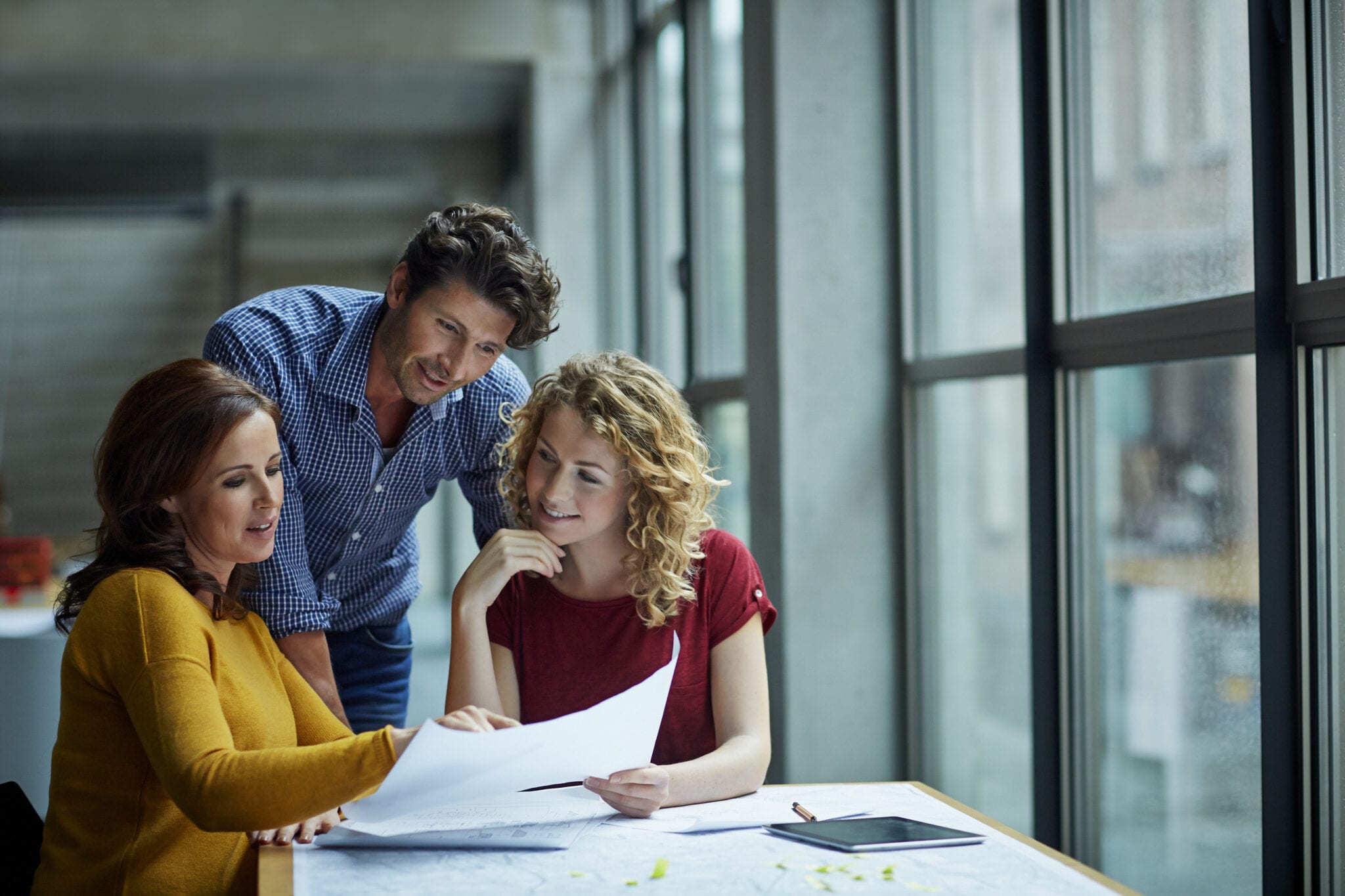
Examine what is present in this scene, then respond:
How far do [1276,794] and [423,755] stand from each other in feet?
3.93

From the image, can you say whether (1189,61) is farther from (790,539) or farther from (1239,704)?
(790,539)

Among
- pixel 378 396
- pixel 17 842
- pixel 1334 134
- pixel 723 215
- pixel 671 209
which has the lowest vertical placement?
pixel 17 842

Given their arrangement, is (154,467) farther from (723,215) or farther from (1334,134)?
(723,215)

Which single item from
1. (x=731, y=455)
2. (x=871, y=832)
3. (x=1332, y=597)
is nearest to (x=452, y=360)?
(x=871, y=832)

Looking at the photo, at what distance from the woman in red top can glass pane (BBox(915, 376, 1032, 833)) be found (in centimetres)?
83

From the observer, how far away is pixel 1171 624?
A: 6.88 ft

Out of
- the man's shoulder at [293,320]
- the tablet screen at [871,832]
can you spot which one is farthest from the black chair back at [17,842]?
the tablet screen at [871,832]

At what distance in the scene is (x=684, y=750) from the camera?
73.4 inches

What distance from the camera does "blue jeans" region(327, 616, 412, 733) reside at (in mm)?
2430

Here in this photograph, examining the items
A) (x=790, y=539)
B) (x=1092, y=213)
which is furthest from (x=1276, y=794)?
(x=790, y=539)

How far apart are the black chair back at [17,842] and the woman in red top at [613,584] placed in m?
0.57

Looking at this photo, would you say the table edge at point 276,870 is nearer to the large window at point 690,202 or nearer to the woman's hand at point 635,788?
the woman's hand at point 635,788

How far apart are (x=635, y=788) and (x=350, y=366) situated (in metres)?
0.92

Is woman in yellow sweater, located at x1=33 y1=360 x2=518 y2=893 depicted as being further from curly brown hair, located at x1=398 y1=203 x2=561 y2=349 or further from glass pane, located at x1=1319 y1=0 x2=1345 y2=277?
glass pane, located at x1=1319 y1=0 x2=1345 y2=277
